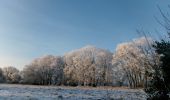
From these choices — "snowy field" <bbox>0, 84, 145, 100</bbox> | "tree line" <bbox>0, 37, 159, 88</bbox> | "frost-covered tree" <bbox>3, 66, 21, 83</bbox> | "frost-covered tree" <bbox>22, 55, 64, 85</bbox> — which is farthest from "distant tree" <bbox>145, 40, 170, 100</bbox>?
"frost-covered tree" <bbox>3, 66, 21, 83</bbox>

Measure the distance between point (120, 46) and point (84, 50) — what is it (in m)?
19.9

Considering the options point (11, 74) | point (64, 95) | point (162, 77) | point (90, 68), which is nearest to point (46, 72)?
point (11, 74)

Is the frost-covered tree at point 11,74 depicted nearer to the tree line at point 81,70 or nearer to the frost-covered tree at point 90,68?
the tree line at point 81,70

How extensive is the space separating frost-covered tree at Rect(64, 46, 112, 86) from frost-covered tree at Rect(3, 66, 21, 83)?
27.2m

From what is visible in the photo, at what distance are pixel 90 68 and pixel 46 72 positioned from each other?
80.4 ft

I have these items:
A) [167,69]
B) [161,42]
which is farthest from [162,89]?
[161,42]

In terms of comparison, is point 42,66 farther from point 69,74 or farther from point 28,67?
point 69,74

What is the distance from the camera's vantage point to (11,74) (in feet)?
404

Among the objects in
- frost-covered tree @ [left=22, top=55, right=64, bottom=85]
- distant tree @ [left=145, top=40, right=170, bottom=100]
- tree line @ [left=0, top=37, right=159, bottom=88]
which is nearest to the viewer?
distant tree @ [left=145, top=40, right=170, bottom=100]

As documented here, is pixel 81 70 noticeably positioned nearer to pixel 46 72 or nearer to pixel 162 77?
pixel 46 72

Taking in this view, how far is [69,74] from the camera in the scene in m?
102

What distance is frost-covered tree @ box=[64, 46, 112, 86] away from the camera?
314 feet

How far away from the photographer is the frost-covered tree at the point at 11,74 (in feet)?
389

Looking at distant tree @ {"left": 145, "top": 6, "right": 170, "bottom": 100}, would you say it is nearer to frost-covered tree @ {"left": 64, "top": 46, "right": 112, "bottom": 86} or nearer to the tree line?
the tree line
